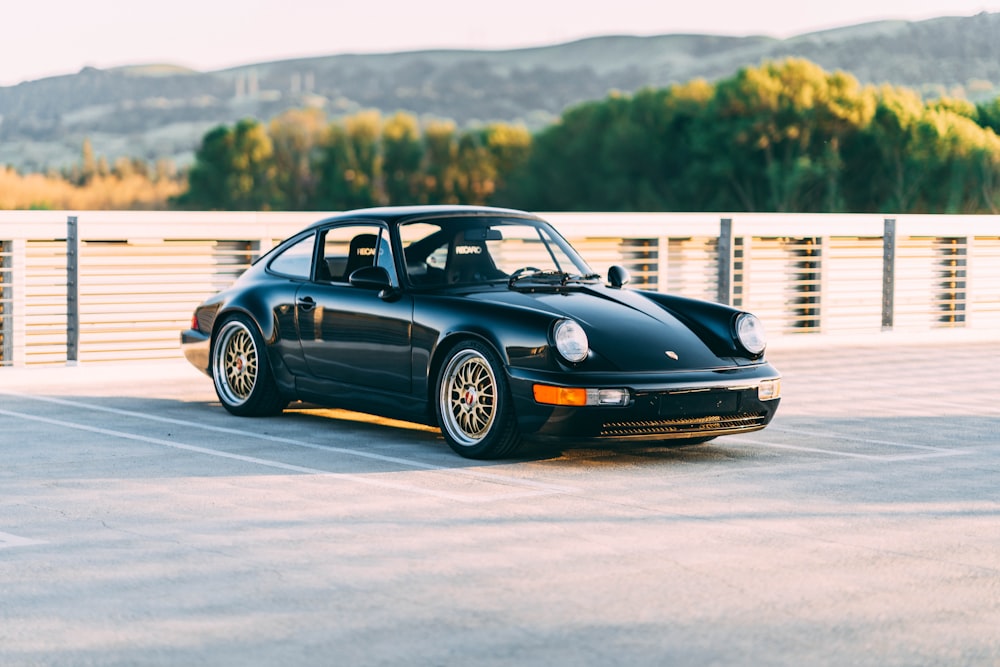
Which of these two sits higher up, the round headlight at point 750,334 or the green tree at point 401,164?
the green tree at point 401,164

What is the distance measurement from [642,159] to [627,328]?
309ft

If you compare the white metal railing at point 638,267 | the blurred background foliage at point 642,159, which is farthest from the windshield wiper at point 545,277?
the blurred background foliage at point 642,159

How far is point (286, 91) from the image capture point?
579 feet

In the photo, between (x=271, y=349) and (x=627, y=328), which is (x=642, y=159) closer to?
(x=271, y=349)

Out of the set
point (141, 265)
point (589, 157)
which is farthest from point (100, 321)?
point (589, 157)

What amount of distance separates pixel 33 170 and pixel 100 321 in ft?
474

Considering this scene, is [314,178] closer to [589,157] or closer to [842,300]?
[589,157]

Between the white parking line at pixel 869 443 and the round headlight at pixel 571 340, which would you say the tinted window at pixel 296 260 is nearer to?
the round headlight at pixel 571 340

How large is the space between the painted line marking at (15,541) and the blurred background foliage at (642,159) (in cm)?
7717

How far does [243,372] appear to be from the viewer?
36.9 feet

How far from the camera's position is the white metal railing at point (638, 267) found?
50.1ft

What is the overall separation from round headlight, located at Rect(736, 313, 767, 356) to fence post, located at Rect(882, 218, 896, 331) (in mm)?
10503

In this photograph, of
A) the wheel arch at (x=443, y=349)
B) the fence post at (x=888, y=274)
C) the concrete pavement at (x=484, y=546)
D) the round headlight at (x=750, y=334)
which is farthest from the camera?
the fence post at (x=888, y=274)

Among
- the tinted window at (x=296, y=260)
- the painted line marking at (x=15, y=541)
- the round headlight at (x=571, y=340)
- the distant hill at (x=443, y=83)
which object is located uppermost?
the distant hill at (x=443, y=83)
